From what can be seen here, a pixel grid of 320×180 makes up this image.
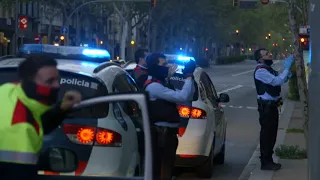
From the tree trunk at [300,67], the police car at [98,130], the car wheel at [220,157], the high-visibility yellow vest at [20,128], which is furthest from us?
the tree trunk at [300,67]

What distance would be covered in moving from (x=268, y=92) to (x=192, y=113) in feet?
4.08

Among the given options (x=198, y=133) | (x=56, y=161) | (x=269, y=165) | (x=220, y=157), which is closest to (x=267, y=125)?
(x=269, y=165)

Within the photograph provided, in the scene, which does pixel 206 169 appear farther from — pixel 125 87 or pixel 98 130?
pixel 98 130

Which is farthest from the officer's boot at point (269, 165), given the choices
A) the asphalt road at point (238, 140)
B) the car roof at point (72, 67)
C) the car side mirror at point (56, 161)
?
the car side mirror at point (56, 161)

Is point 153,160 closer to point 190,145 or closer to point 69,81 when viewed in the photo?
point 69,81

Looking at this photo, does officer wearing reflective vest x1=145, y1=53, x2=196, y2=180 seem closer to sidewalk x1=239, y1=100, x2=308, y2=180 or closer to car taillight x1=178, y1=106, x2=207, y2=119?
car taillight x1=178, y1=106, x2=207, y2=119

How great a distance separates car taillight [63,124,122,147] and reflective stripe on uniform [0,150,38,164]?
51.8 inches

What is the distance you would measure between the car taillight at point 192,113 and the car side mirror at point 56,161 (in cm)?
488

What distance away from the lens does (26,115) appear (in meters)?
3.68

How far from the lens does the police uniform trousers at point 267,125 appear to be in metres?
9.88

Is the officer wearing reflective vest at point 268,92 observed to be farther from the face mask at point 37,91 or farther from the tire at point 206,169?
the face mask at point 37,91

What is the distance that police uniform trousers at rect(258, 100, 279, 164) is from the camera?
9875 mm

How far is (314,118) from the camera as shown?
6.21 m

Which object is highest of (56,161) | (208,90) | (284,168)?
(56,161)
